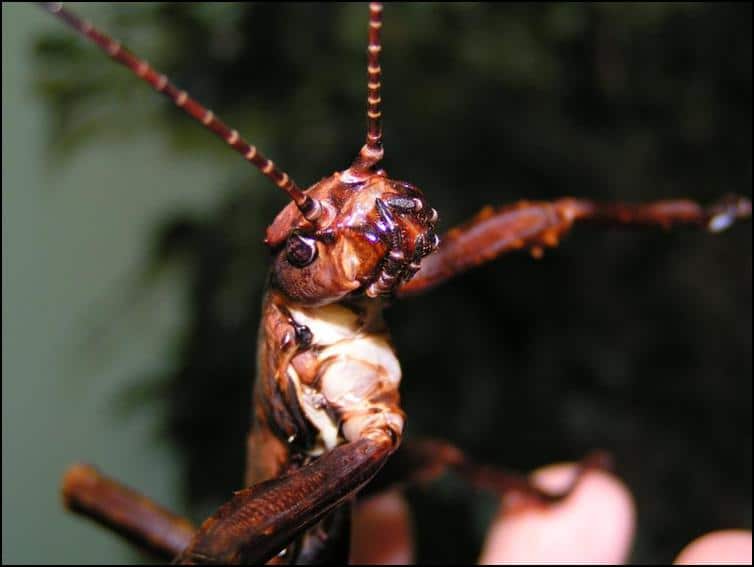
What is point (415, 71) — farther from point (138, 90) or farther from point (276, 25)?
point (138, 90)

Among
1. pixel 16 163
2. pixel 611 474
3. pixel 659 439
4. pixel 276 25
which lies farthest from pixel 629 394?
pixel 16 163

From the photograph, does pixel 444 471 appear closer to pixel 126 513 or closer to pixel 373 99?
pixel 126 513

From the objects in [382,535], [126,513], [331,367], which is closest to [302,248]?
[331,367]

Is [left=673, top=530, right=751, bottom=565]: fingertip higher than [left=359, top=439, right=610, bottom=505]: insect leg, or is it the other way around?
[left=359, top=439, right=610, bottom=505]: insect leg

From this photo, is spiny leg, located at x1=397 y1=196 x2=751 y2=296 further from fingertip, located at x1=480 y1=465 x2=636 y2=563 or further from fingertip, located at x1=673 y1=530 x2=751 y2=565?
fingertip, located at x1=480 y1=465 x2=636 y2=563

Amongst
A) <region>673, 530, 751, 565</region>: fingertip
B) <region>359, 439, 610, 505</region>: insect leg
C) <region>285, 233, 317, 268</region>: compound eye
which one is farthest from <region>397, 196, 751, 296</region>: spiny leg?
<region>673, 530, 751, 565</region>: fingertip

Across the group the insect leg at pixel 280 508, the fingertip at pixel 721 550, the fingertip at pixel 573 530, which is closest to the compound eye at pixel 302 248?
the insect leg at pixel 280 508
